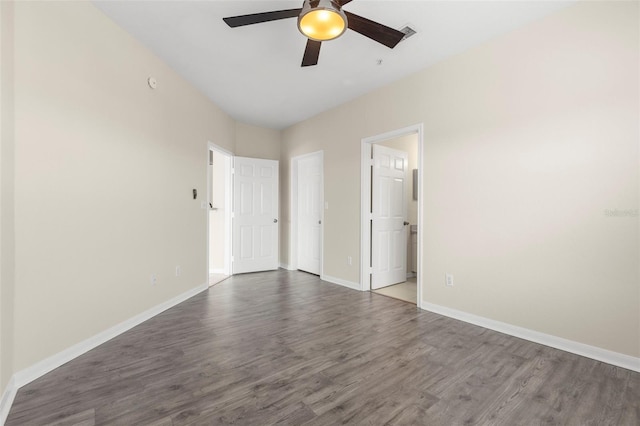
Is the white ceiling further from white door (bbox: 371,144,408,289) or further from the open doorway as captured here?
the open doorway

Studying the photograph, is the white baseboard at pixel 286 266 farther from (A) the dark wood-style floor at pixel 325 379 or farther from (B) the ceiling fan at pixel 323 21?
(B) the ceiling fan at pixel 323 21

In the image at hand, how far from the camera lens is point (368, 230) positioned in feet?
13.3

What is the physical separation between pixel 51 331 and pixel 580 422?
131 inches

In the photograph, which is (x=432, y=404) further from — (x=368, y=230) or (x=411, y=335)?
(x=368, y=230)

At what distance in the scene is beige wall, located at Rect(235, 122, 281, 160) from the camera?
5230mm

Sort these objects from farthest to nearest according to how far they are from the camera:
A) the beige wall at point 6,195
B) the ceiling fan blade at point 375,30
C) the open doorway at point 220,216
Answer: the open doorway at point 220,216, the ceiling fan blade at point 375,30, the beige wall at point 6,195

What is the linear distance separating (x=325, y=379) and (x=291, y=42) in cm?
287

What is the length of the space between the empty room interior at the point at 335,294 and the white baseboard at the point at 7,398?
0.07ft

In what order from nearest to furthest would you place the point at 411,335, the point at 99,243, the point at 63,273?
the point at 63,273 < the point at 99,243 < the point at 411,335

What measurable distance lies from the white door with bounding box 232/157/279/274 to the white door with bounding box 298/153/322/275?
48 centimetres

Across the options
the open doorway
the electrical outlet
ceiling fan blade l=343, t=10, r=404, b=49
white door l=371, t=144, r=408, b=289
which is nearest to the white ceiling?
ceiling fan blade l=343, t=10, r=404, b=49

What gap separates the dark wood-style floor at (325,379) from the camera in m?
1.56

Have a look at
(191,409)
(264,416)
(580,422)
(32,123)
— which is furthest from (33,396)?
(580,422)

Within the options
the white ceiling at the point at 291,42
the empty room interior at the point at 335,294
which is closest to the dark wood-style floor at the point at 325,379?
the empty room interior at the point at 335,294
